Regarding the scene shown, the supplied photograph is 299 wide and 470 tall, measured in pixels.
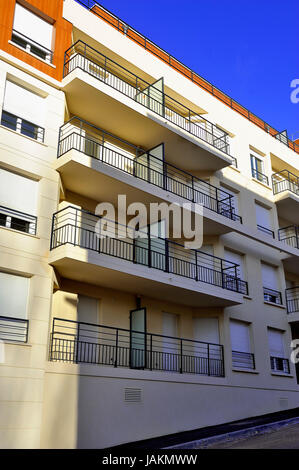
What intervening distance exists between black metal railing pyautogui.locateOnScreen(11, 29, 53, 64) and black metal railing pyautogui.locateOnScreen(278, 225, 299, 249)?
485 inches

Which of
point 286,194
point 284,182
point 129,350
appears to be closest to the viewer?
point 129,350

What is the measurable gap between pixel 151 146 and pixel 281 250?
724cm

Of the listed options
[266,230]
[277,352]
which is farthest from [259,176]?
[277,352]

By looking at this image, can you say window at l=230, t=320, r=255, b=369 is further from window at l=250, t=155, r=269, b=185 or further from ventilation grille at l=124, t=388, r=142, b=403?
window at l=250, t=155, r=269, b=185

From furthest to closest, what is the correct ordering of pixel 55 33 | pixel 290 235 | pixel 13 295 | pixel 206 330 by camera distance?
pixel 290 235 < pixel 206 330 < pixel 55 33 < pixel 13 295

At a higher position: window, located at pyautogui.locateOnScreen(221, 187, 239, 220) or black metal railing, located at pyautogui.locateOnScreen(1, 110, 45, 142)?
window, located at pyautogui.locateOnScreen(221, 187, 239, 220)

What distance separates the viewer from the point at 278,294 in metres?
20.6

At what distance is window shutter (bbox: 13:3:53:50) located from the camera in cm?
1470

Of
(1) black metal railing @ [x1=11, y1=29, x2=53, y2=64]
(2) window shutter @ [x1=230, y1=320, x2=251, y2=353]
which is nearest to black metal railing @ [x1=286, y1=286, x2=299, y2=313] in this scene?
Answer: (2) window shutter @ [x1=230, y1=320, x2=251, y2=353]

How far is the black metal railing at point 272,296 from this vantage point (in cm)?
2001

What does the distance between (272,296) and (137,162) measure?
845cm

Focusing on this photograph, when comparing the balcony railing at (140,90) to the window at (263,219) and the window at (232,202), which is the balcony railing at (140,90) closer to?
the window at (232,202)

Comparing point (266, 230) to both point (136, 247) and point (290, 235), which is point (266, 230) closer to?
point (290, 235)

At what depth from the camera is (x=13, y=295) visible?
12039 mm
